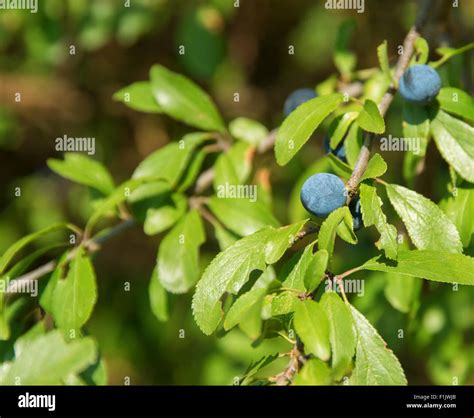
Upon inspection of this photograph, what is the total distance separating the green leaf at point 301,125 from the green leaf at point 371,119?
3.0 inches

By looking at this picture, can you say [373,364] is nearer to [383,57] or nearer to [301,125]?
[301,125]

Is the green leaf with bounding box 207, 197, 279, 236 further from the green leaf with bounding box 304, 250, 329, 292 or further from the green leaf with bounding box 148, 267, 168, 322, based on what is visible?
the green leaf with bounding box 304, 250, 329, 292

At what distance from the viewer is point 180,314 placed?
2879 mm

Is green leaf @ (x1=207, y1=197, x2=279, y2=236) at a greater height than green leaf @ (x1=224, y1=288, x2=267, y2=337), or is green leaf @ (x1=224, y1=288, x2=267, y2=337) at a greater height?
green leaf @ (x1=207, y1=197, x2=279, y2=236)

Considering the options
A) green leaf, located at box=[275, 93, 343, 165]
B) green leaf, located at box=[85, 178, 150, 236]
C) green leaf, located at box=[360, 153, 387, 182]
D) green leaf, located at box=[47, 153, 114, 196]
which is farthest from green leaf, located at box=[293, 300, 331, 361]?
green leaf, located at box=[47, 153, 114, 196]

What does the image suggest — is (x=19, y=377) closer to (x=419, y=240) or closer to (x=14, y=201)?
(x=419, y=240)

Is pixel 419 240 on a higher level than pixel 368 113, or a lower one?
lower

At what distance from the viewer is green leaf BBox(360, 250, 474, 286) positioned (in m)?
1.23

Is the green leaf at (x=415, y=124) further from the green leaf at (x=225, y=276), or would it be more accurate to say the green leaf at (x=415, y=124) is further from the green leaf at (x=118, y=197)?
the green leaf at (x=118, y=197)

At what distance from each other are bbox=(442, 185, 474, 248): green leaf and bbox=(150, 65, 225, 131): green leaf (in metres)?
0.66

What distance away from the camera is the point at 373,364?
1204 mm

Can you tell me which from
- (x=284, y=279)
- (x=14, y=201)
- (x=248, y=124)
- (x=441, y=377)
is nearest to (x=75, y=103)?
(x=14, y=201)
